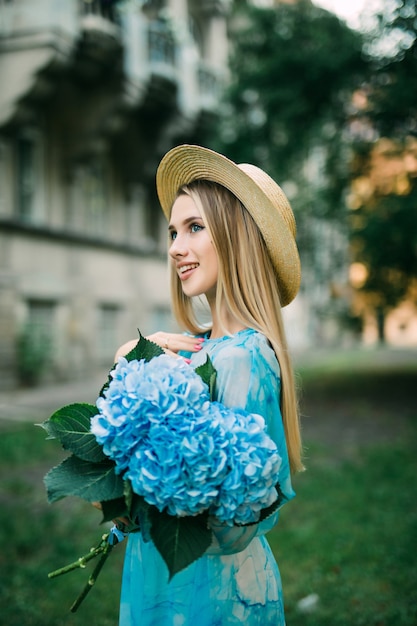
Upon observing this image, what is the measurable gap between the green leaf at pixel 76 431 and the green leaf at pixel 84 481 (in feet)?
0.09

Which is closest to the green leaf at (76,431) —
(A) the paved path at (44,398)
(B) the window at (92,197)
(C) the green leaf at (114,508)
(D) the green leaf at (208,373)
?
(C) the green leaf at (114,508)

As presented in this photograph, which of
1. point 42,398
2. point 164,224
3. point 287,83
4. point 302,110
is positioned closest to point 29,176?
point 42,398

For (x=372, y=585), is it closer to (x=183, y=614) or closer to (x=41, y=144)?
(x=183, y=614)

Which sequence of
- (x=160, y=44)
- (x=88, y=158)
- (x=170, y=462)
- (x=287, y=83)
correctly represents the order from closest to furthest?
(x=170, y=462)
(x=287, y=83)
(x=88, y=158)
(x=160, y=44)

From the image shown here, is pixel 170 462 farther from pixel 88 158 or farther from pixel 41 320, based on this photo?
pixel 88 158

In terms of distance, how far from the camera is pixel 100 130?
43.7 feet

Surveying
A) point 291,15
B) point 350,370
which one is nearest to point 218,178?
point 291,15

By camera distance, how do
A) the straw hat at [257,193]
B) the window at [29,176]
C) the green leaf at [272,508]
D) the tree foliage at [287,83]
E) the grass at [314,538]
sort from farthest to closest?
the window at [29,176]
the tree foliage at [287,83]
the grass at [314,538]
the straw hat at [257,193]
the green leaf at [272,508]

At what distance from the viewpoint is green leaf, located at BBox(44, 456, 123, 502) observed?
55.1 inches

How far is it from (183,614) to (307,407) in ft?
29.7

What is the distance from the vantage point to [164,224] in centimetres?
1728

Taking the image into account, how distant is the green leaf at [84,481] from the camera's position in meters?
1.40

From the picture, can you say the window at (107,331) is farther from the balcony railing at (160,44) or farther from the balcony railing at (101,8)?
the balcony railing at (101,8)

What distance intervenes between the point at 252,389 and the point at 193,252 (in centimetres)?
51
